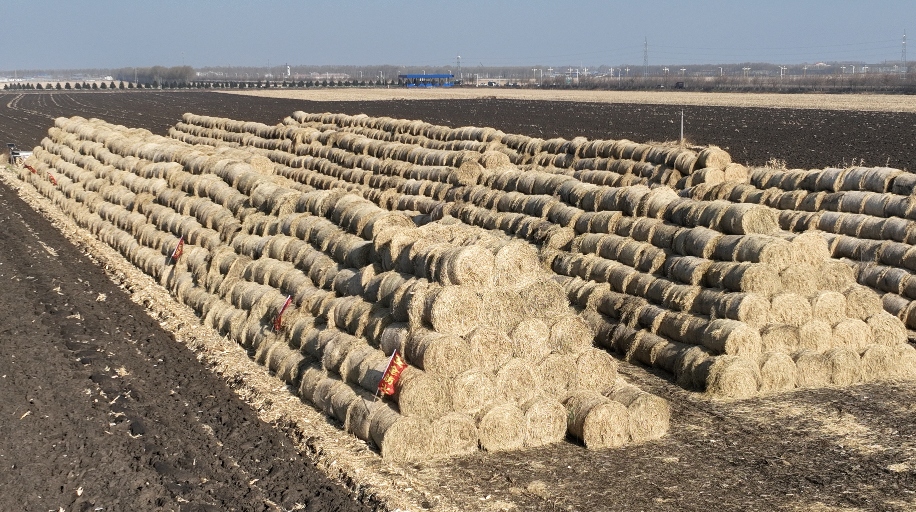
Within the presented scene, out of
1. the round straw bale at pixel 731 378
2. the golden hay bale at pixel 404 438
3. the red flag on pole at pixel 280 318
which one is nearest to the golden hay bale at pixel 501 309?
the golden hay bale at pixel 404 438

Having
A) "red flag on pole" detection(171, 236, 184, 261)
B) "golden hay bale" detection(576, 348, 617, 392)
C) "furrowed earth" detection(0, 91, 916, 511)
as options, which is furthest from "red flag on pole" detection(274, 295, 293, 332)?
"red flag on pole" detection(171, 236, 184, 261)

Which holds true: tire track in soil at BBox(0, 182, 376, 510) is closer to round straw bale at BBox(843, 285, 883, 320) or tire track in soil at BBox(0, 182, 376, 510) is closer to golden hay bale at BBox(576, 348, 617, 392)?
golden hay bale at BBox(576, 348, 617, 392)

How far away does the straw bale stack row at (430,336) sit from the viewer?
36.6 feet

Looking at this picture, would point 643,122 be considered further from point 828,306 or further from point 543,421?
point 543,421

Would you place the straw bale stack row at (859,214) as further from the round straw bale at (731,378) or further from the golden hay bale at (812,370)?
the round straw bale at (731,378)

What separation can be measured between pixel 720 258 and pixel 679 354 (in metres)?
1.53

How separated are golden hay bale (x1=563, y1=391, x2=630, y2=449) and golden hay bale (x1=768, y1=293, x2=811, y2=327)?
10.5ft

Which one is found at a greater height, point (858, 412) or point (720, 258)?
point (720, 258)

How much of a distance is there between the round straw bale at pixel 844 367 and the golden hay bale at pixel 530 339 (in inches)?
157

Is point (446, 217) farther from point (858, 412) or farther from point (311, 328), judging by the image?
point (858, 412)

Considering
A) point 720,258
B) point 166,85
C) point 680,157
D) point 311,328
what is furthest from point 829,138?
point 166,85

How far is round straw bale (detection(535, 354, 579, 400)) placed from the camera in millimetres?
11695

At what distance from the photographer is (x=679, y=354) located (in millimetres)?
13805

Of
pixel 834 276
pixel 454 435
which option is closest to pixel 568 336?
pixel 454 435
